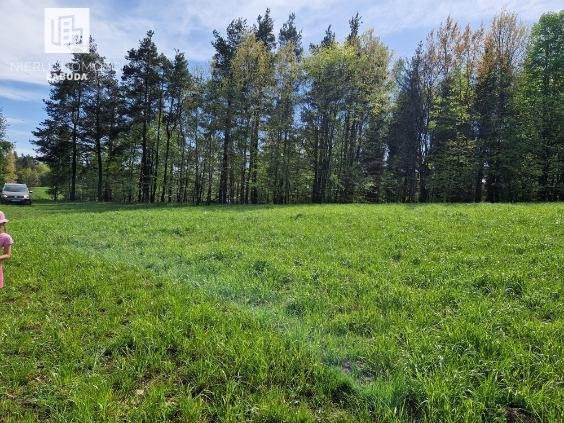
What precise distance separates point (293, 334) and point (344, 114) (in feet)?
105

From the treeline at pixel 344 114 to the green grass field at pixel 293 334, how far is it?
25823 millimetres

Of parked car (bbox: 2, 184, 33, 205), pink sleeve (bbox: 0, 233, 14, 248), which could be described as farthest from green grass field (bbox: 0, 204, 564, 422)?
parked car (bbox: 2, 184, 33, 205)

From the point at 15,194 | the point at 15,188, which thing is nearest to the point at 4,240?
the point at 15,194

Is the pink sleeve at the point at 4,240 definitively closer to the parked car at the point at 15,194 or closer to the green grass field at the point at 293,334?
the green grass field at the point at 293,334

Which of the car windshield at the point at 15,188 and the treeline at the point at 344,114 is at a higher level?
the treeline at the point at 344,114

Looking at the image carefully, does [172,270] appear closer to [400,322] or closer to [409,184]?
[400,322]

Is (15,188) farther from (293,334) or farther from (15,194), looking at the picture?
(293,334)

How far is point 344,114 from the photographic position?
110ft

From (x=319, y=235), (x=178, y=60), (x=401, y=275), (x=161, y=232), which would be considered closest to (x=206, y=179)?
(x=178, y=60)

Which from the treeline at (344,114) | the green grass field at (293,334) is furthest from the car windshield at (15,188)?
the green grass field at (293,334)

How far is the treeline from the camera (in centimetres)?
2998

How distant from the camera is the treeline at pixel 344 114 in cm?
2998

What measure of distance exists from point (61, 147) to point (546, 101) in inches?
2035

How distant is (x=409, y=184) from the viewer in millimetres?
36625
